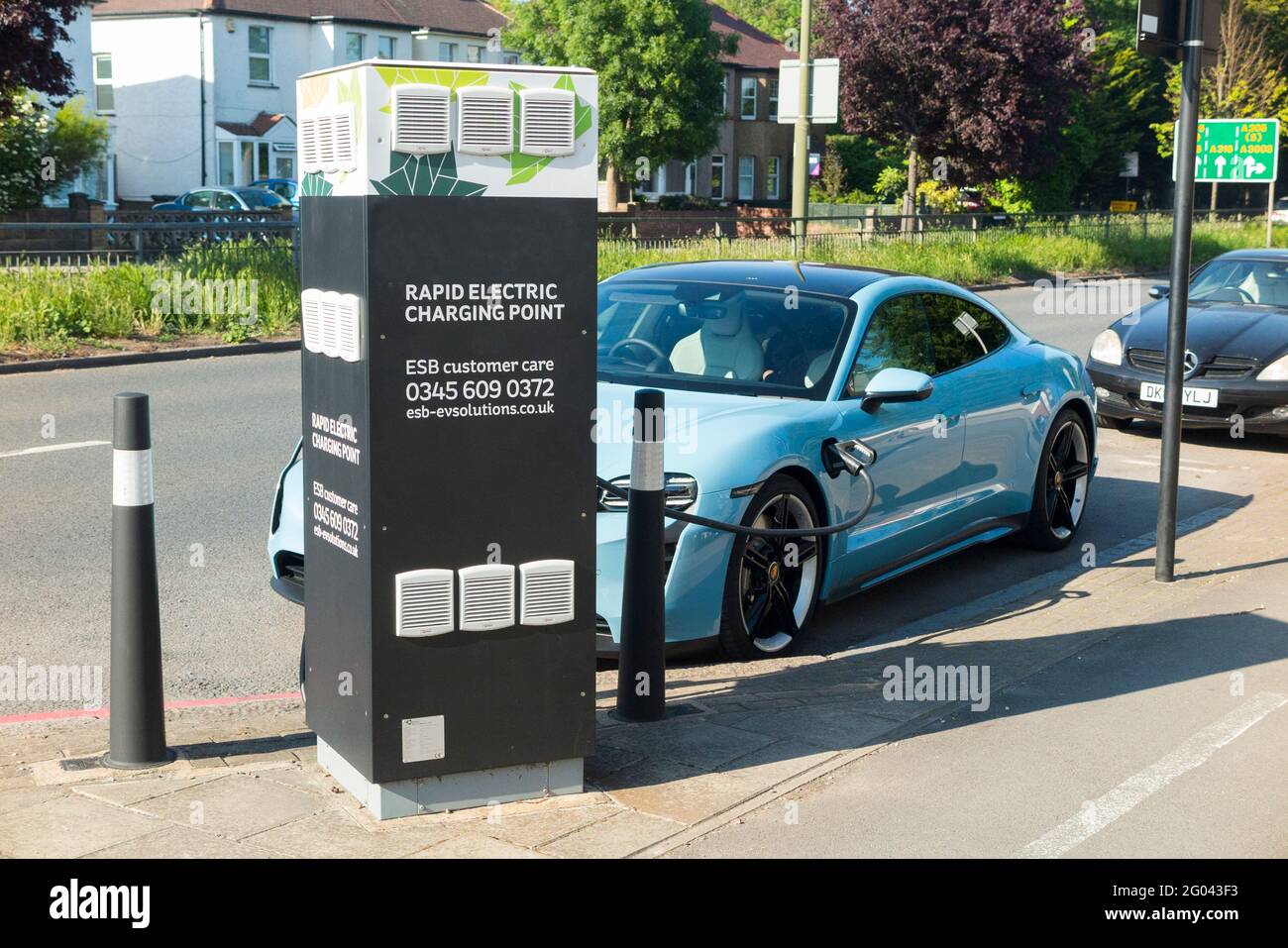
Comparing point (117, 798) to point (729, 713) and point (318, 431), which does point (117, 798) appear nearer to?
point (318, 431)

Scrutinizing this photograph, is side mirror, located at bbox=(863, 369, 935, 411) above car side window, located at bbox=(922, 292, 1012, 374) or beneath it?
beneath

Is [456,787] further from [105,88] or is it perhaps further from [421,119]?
[105,88]

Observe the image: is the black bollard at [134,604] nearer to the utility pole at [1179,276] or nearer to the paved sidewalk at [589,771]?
the paved sidewalk at [589,771]

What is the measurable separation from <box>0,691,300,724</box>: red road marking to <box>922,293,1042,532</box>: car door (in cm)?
362

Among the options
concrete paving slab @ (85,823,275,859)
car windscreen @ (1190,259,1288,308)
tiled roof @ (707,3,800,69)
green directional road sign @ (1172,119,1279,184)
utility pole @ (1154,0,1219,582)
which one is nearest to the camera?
concrete paving slab @ (85,823,275,859)

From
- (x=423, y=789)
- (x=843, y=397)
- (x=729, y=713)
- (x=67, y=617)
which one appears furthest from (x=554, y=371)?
(x=67, y=617)

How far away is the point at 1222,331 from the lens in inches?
517

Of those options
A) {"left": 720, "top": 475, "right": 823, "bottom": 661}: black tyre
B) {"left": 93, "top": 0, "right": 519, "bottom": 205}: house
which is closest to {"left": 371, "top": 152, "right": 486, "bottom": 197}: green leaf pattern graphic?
{"left": 720, "top": 475, "right": 823, "bottom": 661}: black tyre

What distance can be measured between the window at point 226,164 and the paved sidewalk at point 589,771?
152ft

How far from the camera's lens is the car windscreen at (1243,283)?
14195 millimetres

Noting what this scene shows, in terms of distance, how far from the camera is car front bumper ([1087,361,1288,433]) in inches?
492

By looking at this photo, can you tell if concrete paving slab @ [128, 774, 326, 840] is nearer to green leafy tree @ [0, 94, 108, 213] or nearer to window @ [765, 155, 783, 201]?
green leafy tree @ [0, 94, 108, 213]

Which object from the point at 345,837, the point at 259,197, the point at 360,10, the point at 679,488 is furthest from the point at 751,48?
the point at 345,837

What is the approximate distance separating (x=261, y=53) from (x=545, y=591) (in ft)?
165
